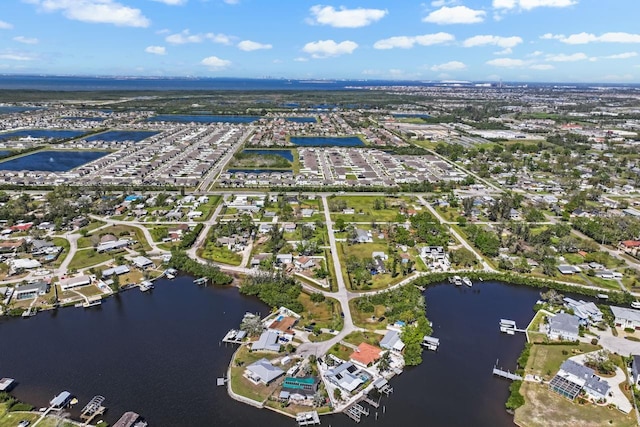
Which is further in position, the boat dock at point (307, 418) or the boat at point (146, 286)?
the boat at point (146, 286)

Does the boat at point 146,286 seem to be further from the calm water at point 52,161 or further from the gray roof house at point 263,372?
the calm water at point 52,161

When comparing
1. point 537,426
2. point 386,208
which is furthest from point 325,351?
point 386,208

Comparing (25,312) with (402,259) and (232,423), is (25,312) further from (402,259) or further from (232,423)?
(402,259)

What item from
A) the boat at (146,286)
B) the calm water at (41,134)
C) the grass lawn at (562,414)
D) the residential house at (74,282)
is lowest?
the grass lawn at (562,414)

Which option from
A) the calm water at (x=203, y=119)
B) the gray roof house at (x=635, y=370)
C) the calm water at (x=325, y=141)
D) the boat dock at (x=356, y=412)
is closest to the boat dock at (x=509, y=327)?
the gray roof house at (x=635, y=370)

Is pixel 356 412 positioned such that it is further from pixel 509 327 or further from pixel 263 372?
pixel 509 327

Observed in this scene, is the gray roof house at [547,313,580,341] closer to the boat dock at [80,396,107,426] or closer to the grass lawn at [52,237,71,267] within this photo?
the boat dock at [80,396,107,426]
